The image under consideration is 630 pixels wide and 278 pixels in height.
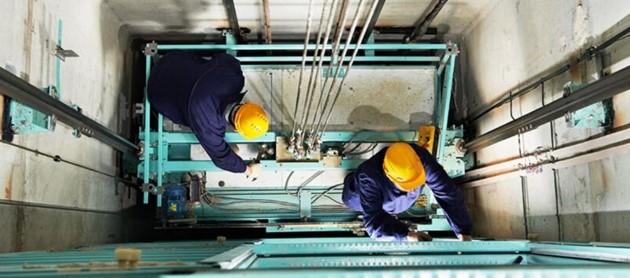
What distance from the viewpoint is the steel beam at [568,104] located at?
201 centimetres

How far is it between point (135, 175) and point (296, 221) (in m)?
1.28

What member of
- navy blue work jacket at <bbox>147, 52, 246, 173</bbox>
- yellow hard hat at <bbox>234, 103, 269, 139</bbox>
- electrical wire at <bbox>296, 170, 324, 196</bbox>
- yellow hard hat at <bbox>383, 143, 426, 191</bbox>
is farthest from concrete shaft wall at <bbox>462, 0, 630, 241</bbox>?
navy blue work jacket at <bbox>147, 52, 246, 173</bbox>

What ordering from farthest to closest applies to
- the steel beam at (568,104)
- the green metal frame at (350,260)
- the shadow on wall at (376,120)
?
the shadow on wall at (376,120), the steel beam at (568,104), the green metal frame at (350,260)

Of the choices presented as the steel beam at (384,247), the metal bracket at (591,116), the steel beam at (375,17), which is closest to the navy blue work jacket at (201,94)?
the steel beam at (375,17)

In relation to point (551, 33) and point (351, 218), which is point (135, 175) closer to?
point (351, 218)

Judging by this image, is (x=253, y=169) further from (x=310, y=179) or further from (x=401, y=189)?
(x=401, y=189)

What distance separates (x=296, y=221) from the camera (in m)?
4.07

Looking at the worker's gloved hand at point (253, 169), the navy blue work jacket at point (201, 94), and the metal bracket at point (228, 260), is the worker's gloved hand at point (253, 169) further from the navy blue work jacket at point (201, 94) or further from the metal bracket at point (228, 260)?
the metal bracket at point (228, 260)

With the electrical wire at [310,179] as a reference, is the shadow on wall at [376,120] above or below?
above

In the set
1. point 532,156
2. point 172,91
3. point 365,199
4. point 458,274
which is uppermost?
point 172,91

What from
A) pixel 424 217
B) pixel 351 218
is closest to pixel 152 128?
pixel 351 218

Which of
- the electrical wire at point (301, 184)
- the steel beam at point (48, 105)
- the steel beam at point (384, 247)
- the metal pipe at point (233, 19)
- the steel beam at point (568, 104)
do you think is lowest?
the steel beam at point (384, 247)

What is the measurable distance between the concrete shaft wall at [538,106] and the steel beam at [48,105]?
92.9 inches

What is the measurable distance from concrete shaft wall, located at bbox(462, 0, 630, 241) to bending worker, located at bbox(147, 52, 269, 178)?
1553mm
